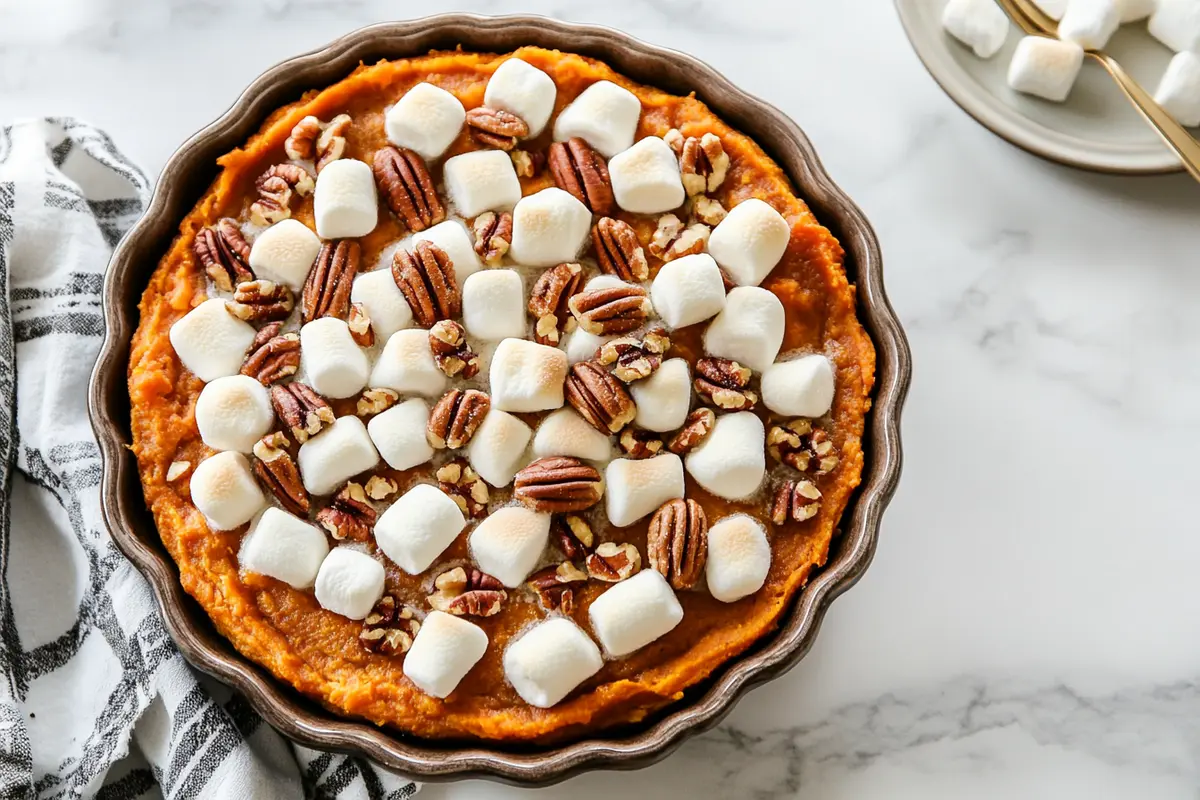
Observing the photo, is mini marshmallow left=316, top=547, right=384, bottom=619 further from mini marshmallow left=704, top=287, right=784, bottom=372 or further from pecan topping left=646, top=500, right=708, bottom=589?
mini marshmallow left=704, top=287, right=784, bottom=372

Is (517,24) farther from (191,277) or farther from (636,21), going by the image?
(191,277)

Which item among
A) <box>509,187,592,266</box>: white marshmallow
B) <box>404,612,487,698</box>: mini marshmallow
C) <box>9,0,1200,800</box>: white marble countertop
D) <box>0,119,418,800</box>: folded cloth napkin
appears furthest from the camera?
<box>9,0,1200,800</box>: white marble countertop

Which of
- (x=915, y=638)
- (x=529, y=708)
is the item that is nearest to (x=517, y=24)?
(x=529, y=708)

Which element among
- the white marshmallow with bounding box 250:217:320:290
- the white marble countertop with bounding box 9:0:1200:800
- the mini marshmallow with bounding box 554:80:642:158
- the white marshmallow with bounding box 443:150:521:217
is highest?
the mini marshmallow with bounding box 554:80:642:158

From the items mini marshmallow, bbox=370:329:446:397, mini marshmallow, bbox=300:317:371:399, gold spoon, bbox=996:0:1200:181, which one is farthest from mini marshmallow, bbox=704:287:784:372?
gold spoon, bbox=996:0:1200:181

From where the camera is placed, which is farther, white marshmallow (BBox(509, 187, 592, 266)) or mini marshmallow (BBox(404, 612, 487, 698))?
white marshmallow (BBox(509, 187, 592, 266))

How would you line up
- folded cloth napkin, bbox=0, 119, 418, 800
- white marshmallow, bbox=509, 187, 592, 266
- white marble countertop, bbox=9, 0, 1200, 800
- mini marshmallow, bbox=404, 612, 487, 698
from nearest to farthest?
mini marshmallow, bbox=404, 612, 487, 698
white marshmallow, bbox=509, 187, 592, 266
folded cloth napkin, bbox=0, 119, 418, 800
white marble countertop, bbox=9, 0, 1200, 800

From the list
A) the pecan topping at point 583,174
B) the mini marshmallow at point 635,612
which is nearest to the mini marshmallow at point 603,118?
the pecan topping at point 583,174
